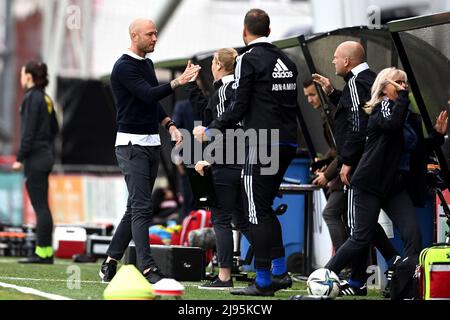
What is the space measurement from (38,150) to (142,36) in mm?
3973

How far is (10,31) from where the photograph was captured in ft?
105

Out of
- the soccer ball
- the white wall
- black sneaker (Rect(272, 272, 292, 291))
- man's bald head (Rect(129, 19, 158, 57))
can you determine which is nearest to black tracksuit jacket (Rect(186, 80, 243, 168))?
man's bald head (Rect(129, 19, 158, 57))

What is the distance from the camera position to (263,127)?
9.91 metres

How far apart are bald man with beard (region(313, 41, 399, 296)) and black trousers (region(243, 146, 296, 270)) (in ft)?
1.77

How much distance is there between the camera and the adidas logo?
393 inches

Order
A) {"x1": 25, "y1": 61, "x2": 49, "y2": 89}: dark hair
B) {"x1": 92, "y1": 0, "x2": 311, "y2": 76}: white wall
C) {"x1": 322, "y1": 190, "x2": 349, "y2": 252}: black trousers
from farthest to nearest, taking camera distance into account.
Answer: {"x1": 92, "y1": 0, "x2": 311, "y2": 76}: white wall
{"x1": 25, "y1": 61, "x2": 49, "y2": 89}: dark hair
{"x1": 322, "y1": 190, "x2": 349, "y2": 252}: black trousers

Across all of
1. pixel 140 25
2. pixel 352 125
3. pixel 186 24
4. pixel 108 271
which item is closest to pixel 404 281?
pixel 352 125

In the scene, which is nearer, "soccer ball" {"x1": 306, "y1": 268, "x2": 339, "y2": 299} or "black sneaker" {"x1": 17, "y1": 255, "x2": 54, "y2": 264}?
"soccer ball" {"x1": 306, "y1": 268, "x2": 339, "y2": 299}

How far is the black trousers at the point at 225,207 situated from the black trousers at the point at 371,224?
1.27 m

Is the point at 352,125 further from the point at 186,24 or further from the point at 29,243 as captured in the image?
the point at 186,24

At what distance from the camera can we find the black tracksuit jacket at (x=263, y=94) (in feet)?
32.5

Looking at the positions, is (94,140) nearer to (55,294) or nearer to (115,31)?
(115,31)

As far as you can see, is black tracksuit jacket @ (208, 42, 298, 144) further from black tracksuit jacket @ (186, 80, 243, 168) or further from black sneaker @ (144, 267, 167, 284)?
black sneaker @ (144, 267, 167, 284)
